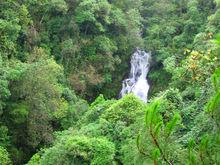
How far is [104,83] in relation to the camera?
21.7m

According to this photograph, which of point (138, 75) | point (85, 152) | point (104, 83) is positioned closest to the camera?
point (85, 152)

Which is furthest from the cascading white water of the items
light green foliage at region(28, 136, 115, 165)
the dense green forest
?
light green foliage at region(28, 136, 115, 165)

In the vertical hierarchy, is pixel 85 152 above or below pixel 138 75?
below

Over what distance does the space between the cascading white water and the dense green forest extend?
1.14 feet

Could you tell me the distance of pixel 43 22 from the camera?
2091cm

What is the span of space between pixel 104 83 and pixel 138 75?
7.66ft

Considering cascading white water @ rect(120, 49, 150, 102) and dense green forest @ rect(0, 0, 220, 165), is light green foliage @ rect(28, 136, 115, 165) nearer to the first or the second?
dense green forest @ rect(0, 0, 220, 165)

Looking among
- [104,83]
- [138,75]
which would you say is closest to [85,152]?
[104,83]

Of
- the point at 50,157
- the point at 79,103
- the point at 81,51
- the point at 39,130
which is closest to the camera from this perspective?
the point at 50,157

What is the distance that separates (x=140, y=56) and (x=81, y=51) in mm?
3656

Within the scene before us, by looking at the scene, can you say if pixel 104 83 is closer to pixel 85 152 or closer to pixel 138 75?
pixel 138 75

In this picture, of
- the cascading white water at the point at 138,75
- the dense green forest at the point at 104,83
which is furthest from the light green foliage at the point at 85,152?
the cascading white water at the point at 138,75

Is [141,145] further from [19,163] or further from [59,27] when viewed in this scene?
[59,27]

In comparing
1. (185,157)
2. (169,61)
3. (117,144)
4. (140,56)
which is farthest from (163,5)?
(185,157)
